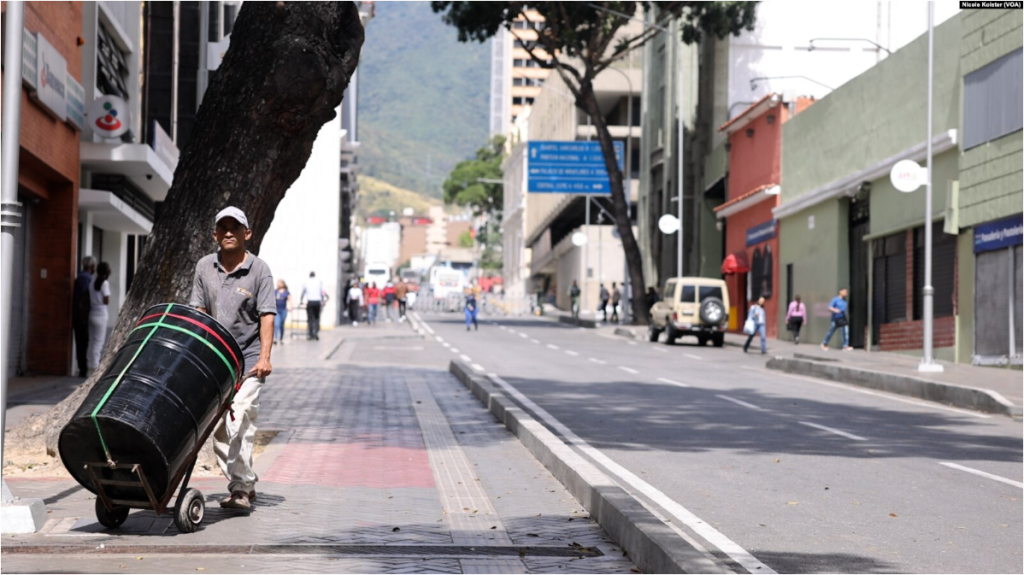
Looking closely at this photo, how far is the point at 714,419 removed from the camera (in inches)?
588


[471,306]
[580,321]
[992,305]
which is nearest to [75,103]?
[992,305]

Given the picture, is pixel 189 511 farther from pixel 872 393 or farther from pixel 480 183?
pixel 480 183

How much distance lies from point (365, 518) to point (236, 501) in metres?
0.79

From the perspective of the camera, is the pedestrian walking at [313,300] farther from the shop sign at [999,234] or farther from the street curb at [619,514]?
the street curb at [619,514]

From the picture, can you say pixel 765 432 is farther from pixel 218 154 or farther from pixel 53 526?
pixel 53 526

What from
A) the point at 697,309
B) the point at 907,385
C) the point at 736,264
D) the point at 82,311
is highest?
the point at 736,264

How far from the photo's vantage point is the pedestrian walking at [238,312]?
25.3 feet

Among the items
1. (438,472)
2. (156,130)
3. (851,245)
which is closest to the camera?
(438,472)

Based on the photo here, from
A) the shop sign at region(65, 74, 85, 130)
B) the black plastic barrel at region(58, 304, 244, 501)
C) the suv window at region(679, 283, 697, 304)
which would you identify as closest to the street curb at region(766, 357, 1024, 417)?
the suv window at region(679, 283, 697, 304)

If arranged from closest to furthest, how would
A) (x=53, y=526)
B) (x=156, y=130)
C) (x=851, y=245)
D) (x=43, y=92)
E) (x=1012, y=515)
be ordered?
(x=53, y=526) → (x=1012, y=515) → (x=43, y=92) → (x=156, y=130) → (x=851, y=245)

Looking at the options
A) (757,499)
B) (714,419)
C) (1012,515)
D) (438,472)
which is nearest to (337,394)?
(714,419)

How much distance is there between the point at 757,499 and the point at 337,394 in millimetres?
9695

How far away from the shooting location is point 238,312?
7.75m

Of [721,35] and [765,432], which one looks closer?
[765,432]
